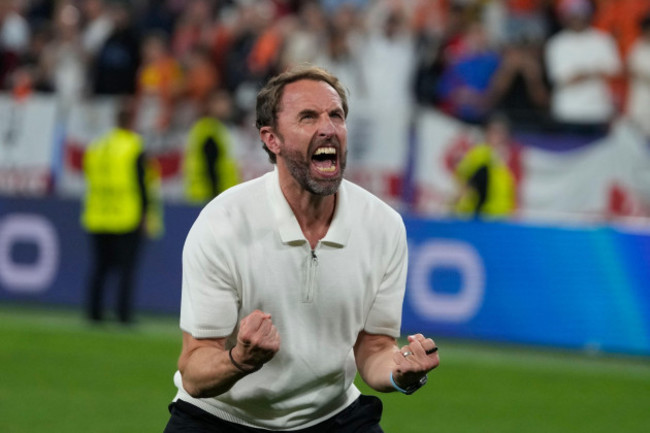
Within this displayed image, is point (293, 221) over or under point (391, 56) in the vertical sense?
under

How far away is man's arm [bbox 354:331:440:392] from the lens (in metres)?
5.11

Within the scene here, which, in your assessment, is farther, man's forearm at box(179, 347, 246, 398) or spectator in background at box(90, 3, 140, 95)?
spectator in background at box(90, 3, 140, 95)

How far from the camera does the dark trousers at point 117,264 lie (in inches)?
592

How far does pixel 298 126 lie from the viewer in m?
5.33

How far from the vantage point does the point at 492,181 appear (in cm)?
1523

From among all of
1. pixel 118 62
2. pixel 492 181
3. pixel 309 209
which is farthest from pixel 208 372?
pixel 118 62

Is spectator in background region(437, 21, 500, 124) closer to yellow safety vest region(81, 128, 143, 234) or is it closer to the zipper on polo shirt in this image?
yellow safety vest region(81, 128, 143, 234)

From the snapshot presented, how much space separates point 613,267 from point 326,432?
8921 millimetres

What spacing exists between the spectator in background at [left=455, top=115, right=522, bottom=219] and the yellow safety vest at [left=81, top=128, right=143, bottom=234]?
367 centimetres

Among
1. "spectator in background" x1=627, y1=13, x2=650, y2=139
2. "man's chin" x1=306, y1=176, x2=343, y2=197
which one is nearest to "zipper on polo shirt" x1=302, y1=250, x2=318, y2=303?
"man's chin" x1=306, y1=176, x2=343, y2=197

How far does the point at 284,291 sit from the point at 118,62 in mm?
13843

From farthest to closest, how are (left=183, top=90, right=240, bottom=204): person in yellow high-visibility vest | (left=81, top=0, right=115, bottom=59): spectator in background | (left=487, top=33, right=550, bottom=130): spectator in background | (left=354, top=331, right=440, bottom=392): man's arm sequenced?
(left=81, top=0, right=115, bottom=59): spectator in background, (left=487, top=33, right=550, bottom=130): spectator in background, (left=183, top=90, right=240, bottom=204): person in yellow high-visibility vest, (left=354, top=331, right=440, bottom=392): man's arm

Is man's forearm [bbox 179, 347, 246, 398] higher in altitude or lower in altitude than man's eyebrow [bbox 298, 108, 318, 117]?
lower

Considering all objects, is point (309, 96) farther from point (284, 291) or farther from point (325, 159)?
point (284, 291)
